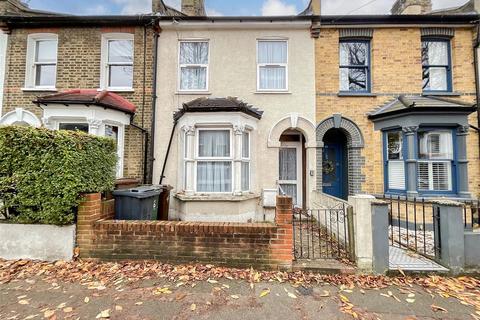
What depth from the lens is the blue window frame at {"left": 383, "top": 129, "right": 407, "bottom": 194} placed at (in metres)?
6.90

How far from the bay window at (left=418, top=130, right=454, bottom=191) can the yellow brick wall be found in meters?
1.05

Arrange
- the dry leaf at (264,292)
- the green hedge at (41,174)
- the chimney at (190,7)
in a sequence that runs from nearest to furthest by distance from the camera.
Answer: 1. the dry leaf at (264,292)
2. the green hedge at (41,174)
3. the chimney at (190,7)

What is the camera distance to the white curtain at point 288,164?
27.0ft

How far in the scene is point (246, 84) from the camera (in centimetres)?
777

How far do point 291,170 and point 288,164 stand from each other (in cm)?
23

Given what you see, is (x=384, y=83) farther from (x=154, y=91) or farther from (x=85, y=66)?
(x=85, y=66)

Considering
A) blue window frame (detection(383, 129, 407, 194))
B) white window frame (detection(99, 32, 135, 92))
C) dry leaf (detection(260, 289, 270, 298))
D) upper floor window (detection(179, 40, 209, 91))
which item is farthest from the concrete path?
white window frame (detection(99, 32, 135, 92))

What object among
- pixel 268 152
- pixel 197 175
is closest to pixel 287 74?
pixel 268 152

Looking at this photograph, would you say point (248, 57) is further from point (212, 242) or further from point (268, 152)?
point (212, 242)

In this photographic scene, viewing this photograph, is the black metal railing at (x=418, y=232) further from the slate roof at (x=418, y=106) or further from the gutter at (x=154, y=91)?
the gutter at (x=154, y=91)

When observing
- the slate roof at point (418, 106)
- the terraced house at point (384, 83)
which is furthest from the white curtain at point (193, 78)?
the slate roof at point (418, 106)

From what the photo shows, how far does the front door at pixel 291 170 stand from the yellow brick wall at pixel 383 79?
1.35 m

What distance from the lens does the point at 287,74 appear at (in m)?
7.78

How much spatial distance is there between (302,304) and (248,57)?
23.5ft
